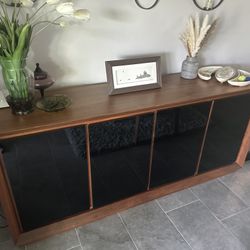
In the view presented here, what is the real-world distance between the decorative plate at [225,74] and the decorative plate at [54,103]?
101 cm

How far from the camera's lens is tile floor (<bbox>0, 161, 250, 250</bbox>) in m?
1.44

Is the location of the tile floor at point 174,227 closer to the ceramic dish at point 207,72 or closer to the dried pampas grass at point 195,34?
the ceramic dish at point 207,72

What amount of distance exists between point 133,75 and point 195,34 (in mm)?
497

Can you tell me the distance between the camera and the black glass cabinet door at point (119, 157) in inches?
53.5

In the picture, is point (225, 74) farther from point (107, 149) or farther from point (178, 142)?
point (107, 149)

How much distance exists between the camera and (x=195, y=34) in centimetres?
160

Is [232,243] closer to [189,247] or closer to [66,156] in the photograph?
[189,247]

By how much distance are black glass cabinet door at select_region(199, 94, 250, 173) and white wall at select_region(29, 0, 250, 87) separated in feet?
1.52

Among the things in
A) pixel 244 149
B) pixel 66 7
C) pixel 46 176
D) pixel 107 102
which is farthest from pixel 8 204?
pixel 244 149

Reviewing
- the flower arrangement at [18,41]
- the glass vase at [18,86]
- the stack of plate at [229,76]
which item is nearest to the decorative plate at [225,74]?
the stack of plate at [229,76]

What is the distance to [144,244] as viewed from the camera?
1449 millimetres

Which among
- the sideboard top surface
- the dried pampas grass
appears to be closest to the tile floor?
the sideboard top surface

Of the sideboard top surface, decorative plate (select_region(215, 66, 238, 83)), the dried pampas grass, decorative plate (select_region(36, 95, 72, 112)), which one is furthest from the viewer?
decorative plate (select_region(215, 66, 238, 83))

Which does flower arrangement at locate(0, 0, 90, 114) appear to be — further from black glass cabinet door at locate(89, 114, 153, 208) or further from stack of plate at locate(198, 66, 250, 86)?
stack of plate at locate(198, 66, 250, 86)
